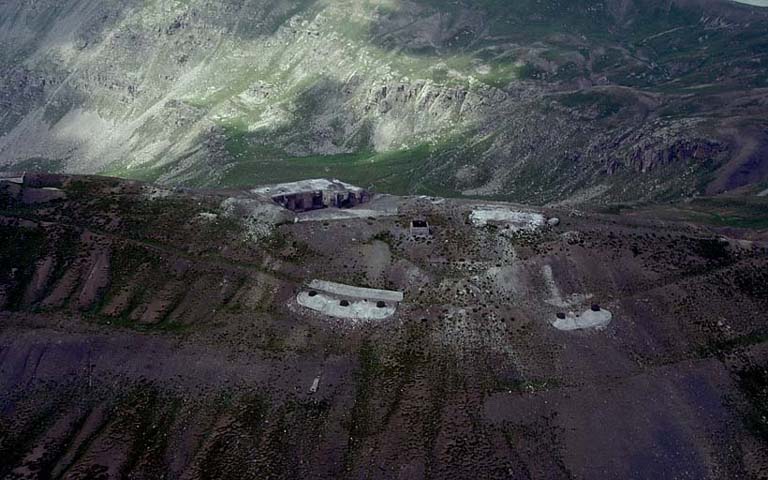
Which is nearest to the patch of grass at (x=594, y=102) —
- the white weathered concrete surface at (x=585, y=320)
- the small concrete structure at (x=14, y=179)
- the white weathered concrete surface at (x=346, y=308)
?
the white weathered concrete surface at (x=585, y=320)

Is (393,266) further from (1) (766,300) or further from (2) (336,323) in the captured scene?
(1) (766,300)

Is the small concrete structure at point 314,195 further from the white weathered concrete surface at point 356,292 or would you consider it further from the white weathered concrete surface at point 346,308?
the white weathered concrete surface at point 346,308

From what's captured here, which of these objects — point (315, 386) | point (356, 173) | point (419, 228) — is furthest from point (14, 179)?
point (356, 173)

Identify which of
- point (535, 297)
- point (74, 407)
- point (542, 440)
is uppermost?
point (535, 297)

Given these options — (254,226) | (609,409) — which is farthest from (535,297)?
(254,226)

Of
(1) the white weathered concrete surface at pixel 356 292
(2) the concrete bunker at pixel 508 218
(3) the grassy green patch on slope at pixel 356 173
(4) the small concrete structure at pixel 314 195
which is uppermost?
(2) the concrete bunker at pixel 508 218

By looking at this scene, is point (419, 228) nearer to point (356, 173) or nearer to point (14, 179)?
point (14, 179)

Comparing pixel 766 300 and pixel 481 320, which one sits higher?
pixel 766 300
